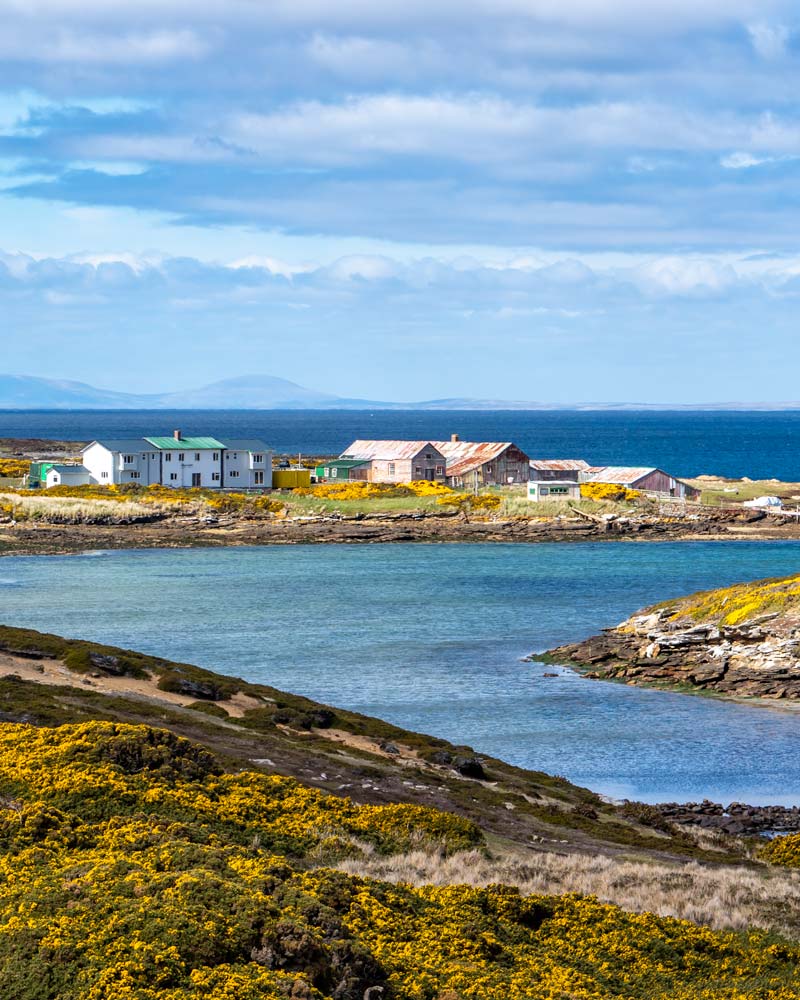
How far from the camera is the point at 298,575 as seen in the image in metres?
65.6

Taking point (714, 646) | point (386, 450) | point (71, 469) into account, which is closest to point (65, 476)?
point (71, 469)

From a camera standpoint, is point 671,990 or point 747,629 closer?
point 671,990

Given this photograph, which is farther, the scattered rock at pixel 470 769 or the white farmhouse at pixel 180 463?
the white farmhouse at pixel 180 463

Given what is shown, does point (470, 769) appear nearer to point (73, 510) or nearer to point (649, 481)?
point (73, 510)

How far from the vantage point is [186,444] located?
9700cm

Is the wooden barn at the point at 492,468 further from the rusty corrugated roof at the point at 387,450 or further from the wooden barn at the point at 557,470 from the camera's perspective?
the rusty corrugated roof at the point at 387,450

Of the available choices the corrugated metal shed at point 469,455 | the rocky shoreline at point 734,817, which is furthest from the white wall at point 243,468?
the rocky shoreline at point 734,817

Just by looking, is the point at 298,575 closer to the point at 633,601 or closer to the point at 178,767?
the point at 633,601

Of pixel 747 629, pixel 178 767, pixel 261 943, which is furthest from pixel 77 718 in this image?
pixel 747 629

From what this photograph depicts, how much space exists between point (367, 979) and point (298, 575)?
2121 inches

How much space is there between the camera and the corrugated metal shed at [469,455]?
323ft

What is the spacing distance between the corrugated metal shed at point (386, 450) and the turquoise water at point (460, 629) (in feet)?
71.9

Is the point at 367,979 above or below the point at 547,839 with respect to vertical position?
above

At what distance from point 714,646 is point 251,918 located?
3201cm
